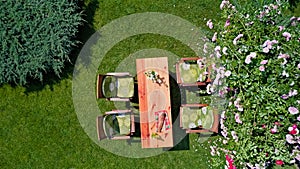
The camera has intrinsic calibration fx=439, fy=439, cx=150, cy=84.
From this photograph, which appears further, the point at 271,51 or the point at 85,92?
the point at 85,92

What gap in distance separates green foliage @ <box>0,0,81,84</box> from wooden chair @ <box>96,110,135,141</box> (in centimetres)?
105

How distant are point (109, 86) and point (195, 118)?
136cm

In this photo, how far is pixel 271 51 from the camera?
530 centimetres

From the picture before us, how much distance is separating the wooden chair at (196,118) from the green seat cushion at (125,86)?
81cm

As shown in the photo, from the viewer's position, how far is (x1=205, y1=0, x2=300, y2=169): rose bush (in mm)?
5289

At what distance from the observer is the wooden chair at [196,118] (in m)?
6.42

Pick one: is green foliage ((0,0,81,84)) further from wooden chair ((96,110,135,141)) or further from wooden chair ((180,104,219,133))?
wooden chair ((180,104,219,133))

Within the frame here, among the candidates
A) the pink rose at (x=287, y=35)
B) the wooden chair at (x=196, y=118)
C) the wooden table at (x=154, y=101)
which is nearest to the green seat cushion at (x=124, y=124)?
the wooden table at (x=154, y=101)

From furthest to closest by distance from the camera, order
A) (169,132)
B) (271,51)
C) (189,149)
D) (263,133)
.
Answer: (189,149)
(169,132)
(263,133)
(271,51)

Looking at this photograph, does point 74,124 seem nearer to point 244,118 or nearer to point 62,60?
point 62,60

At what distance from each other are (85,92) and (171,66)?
1.39 m

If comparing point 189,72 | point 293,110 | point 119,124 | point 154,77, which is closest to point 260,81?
point 293,110

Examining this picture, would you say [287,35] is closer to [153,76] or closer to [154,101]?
[153,76]

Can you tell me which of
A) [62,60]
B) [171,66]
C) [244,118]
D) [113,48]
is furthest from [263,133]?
[62,60]
